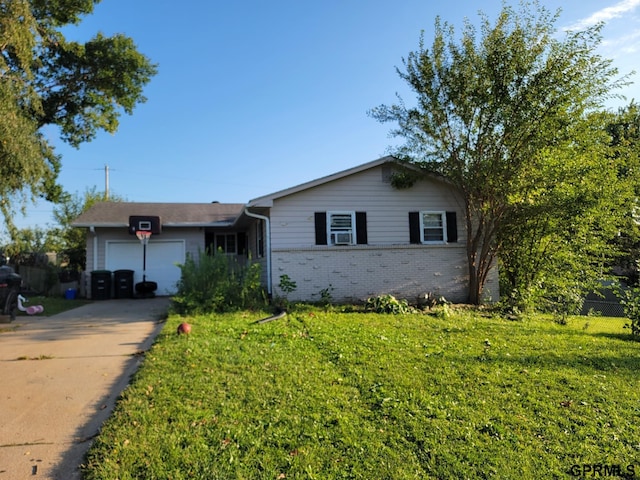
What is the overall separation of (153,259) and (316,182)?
8117 millimetres

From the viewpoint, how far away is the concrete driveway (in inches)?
125

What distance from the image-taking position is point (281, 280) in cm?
1123

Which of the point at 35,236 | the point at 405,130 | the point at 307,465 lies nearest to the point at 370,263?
the point at 405,130

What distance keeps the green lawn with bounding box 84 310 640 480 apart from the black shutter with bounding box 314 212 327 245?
207 inches

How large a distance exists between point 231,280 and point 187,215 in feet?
24.3

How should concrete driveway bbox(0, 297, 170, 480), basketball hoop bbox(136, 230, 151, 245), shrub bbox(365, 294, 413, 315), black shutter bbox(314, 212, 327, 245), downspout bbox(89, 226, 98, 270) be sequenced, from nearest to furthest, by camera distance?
concrete driveway bbox(0, 297, 170, 480) < shrub bbox(365, 294, 413, 315) < black shutter bbox(314, 212, 327, 245) < basketball hoop bbox(136, 230, 151, 245) < downspout bbox(89, 226, 98, 270)

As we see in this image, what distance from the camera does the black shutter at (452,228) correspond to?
12.5m

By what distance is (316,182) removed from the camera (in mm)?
11555

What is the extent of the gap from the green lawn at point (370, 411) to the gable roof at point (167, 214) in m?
10.1

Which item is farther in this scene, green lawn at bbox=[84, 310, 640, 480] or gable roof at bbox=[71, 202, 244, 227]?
gable roof at bbox=[71, 202, 244, 227]

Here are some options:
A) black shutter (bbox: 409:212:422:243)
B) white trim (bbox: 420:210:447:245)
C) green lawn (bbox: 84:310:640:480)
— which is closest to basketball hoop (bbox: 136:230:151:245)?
green lawn (bbox: 84:310:640:480)

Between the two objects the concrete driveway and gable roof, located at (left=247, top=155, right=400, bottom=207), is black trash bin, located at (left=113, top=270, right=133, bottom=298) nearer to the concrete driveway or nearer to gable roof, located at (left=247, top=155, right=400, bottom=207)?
the concrete driveway

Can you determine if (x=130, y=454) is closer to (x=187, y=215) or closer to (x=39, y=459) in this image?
(x=39, y=459)

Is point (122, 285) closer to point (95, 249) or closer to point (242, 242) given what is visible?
point (95, 249)
